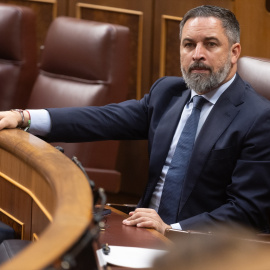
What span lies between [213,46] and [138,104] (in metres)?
0.21

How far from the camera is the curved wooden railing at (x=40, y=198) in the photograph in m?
0.48

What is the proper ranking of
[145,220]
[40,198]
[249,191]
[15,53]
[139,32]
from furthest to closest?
1. [139,32]
2. [15,53]
3. [249,191]
4. [145,220]
5. [40,198]

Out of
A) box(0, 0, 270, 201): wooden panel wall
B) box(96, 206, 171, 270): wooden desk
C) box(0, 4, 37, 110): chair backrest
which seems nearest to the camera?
box(96, 206, 171, 270): wooden desk

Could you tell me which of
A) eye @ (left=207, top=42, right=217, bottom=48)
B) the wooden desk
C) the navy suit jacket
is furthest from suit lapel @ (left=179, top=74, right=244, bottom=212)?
the wooden desk

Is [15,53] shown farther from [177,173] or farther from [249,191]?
[249,191]

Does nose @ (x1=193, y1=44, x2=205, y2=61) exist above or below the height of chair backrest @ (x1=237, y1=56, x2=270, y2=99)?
above

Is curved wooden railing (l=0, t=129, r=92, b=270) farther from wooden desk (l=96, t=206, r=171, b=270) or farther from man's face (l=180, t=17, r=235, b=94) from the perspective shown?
man's face (l=180, t=17, r=235, b=94)

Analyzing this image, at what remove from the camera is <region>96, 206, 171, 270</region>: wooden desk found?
82cm

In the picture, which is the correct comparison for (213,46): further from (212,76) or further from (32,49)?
(32,49)

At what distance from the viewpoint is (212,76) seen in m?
1.20

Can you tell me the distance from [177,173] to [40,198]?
39 cm

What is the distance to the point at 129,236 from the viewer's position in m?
0.86

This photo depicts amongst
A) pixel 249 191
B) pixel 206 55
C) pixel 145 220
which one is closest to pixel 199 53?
pixel 206 55

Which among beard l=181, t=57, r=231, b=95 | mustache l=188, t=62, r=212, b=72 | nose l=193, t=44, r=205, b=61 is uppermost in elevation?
nose l=193, t=44, r=205, b=61
